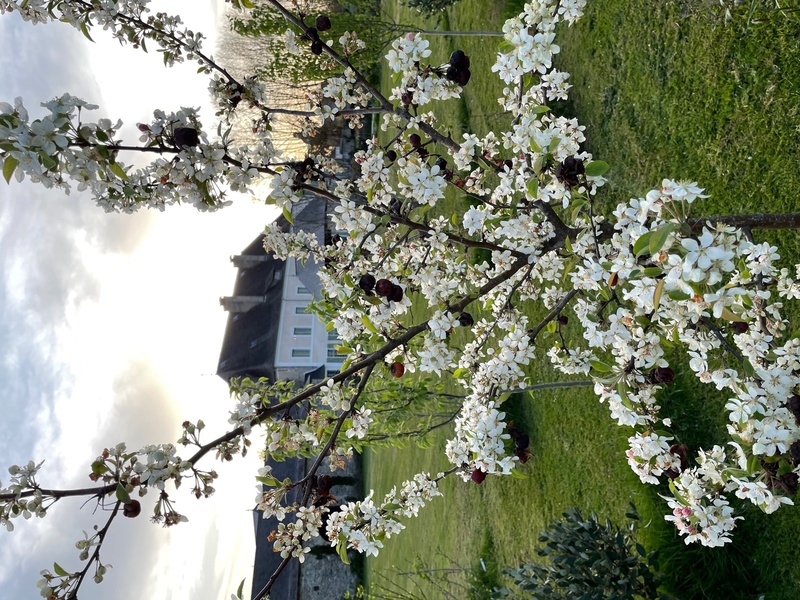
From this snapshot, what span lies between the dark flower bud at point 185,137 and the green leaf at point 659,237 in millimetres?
1800

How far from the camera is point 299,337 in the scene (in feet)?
85.9

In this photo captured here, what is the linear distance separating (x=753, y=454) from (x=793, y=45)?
3384 mm

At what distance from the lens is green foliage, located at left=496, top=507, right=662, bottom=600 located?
167 inches

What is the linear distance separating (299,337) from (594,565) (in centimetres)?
2269

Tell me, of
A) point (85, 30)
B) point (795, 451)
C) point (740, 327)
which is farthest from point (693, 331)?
point (85, 30)

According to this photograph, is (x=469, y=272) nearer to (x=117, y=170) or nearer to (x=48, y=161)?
(x=117, y=170)

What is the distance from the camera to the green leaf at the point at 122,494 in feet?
6.66

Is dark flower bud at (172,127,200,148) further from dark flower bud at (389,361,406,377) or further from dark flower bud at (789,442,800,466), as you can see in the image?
dark flower bud at (789,442,800,466)

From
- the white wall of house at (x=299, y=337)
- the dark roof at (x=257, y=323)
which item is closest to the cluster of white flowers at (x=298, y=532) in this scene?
the dark roof at (x=257, y=323)

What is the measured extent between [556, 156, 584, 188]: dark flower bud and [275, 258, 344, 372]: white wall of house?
75.6 feet

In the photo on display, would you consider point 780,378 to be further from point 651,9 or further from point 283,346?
point 283,346

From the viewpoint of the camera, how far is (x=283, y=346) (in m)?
25.8

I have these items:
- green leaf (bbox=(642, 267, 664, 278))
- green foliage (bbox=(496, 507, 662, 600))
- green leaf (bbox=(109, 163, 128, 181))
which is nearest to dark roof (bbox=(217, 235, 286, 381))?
green foliage (bbox=(496, 507, 662, 600))

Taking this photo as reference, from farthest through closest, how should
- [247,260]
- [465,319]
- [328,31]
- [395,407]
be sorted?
[247,260], [328,31], [395,407], [465,319]
